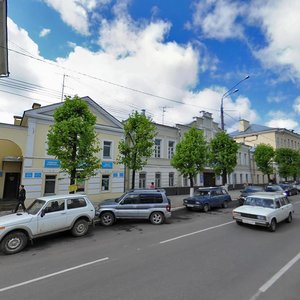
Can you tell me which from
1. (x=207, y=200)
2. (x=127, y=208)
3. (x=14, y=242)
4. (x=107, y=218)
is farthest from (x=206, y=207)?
(x=14, y=242)

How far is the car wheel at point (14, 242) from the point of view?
22.7 feet

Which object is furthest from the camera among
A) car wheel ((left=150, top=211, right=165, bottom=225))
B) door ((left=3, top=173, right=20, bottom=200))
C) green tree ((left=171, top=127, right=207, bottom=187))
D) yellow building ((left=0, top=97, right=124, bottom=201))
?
green tree ((left=171, top=127, right=207, bottom=187))

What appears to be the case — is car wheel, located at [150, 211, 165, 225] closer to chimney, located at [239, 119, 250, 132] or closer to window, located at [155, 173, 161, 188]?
window, located at [155, 173, 161, 188]

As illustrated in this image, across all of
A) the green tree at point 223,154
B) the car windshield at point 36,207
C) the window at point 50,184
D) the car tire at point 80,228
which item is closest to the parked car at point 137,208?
the car tire at point 80,228

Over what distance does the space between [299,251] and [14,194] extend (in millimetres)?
19940

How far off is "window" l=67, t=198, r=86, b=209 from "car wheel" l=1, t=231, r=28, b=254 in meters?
1.91

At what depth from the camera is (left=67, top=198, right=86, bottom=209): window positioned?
885 centimetres

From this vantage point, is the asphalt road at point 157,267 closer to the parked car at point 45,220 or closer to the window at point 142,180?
the parked car at point 45,220

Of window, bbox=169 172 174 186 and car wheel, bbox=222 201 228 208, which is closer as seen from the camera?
car wheel, bbox=222 201 228 208

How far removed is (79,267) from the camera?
18.8ft

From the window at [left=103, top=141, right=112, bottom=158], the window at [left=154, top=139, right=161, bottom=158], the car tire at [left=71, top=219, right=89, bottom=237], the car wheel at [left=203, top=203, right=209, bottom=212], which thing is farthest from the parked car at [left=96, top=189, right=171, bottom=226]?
the window at [left=154, top=139, right=161, bottom=158]

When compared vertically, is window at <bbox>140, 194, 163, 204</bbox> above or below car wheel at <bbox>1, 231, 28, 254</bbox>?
above

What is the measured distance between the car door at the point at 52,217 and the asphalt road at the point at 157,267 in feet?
1.92

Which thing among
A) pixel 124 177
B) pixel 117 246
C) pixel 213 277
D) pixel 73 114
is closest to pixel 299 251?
pixel 213 277
